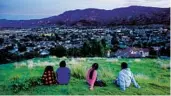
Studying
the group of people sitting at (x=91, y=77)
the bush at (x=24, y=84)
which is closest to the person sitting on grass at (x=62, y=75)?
the group of people sitting at (x=91, y=77)

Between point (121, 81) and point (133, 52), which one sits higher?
point (133, 52)

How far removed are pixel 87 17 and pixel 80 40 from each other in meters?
0.80

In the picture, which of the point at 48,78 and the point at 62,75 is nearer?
the point at 48,78

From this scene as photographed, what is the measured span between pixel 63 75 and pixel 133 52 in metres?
2.66

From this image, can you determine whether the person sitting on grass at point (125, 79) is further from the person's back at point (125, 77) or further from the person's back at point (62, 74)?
the person's back at point (62, 74)

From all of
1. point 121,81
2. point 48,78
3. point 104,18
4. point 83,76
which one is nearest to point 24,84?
point 48,78

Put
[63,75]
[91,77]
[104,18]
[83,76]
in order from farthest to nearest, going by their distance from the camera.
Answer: [104,18] < [83,76] < [63,75] < [91,77]

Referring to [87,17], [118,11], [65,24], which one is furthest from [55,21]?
[118,11]

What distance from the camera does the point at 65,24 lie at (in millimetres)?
10008

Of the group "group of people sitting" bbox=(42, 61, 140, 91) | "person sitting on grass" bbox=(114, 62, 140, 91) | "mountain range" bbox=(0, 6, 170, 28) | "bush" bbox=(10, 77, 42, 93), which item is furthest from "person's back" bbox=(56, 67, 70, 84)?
"mountain range" bbox=(0, 6, 170, 28)

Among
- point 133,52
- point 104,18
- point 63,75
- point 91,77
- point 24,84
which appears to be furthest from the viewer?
point 104,18

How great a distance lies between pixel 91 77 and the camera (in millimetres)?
7895

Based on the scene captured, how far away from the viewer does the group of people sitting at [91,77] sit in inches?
305

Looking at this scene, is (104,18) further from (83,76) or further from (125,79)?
(125,79)
